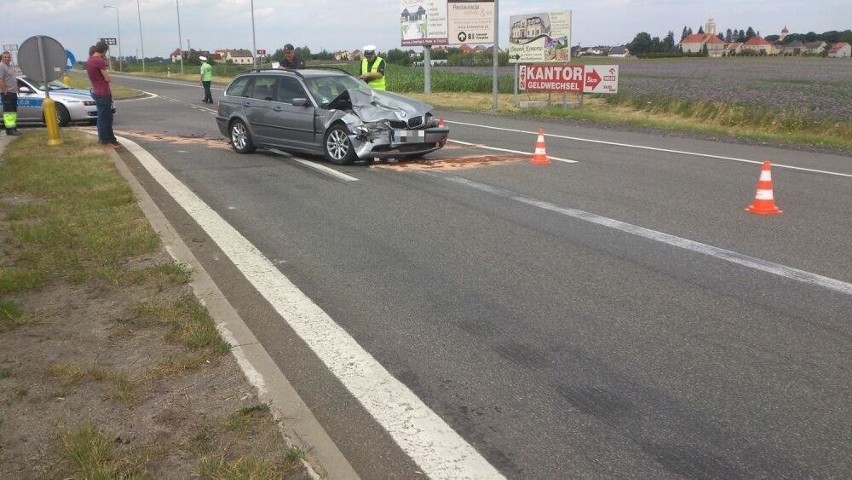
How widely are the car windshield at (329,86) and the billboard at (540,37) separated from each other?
16.3 metres

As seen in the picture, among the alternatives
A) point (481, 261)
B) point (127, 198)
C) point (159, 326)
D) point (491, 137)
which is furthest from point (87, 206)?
point (491, 137)

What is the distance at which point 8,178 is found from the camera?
10266 mm

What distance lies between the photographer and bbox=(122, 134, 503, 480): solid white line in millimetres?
3312

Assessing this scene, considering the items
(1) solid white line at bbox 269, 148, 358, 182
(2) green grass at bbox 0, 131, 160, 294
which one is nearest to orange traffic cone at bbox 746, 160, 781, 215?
(1) solid white line at bbox 269, 148, 358, 182

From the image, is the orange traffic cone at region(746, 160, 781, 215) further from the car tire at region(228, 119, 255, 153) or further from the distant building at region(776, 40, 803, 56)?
the distant building at region(776, 40, 803, 56)

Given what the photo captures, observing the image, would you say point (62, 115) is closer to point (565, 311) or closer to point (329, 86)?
point (329, 86)

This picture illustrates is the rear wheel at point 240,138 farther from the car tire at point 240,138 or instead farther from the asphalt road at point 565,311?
the asphalt road at point 565,311

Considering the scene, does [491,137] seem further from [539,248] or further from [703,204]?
[539,248]

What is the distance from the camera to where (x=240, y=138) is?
13.7 m

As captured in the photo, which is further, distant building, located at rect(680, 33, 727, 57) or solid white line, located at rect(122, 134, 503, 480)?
distant building, located at rect(680, 33, 727, 57)

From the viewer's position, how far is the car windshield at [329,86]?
12.3 m

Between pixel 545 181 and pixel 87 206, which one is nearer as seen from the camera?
pixel 87 206

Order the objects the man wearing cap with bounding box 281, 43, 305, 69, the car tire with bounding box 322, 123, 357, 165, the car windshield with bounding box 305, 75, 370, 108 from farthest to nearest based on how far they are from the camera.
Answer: the man wearing cap with bounding box 281, 43, 305, 69 < the car windshield with bounding box 305, 75, 370, 108 < the car tire with bounding box 322, 123, 357, 165

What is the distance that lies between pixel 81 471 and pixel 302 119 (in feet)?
32.2
